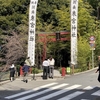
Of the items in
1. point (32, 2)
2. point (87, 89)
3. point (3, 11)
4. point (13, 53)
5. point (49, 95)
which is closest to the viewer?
point (49, 95)

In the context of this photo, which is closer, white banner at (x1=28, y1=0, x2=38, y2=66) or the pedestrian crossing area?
the pedestrian crossing area

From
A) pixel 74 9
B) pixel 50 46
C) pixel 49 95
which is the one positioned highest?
pixel 74 9

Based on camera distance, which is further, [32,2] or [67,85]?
[32,2]

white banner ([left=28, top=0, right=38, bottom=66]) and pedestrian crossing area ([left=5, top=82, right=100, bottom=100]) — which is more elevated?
white banner ([left=28, top=0, right=38, bottom=66])

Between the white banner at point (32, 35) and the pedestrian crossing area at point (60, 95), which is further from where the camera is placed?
the white banner at point (32, 35)

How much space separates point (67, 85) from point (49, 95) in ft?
12.2

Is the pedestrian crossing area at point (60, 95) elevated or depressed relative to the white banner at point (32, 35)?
depressed

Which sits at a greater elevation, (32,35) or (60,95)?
(32,35)

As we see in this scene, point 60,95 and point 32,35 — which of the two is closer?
point 60,95

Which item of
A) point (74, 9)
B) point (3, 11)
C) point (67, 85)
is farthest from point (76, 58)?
point (3, 11)

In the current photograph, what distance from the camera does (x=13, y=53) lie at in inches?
1227

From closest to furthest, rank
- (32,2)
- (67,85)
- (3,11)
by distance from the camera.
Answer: (67,85), (32,2), (3,11)

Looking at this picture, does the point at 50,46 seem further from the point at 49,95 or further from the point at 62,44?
Answer: the point at 49,95

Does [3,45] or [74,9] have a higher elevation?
[74,9]
